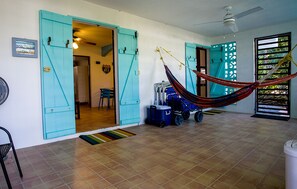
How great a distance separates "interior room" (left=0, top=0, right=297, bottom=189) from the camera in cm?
226

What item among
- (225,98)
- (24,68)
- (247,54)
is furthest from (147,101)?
(247,54)

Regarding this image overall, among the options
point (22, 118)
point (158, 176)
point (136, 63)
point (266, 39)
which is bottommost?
point (158, 176)

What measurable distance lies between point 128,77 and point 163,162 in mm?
2535

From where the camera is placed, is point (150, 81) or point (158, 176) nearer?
point (158, 176)

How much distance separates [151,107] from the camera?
15.6 feet

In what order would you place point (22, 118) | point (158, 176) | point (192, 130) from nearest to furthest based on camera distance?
point (158, 176) < point (22, 118) < point (192, 130)

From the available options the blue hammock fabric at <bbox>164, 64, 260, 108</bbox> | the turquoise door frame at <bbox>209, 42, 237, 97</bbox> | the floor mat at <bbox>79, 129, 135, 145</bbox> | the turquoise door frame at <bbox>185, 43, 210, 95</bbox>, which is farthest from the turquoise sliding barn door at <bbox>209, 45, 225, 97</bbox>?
the floor mat at <bbox>79, 129, 135, 145</bbox>

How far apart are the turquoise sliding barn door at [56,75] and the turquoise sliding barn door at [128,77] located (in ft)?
3.82

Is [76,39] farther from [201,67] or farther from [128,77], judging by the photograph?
[201,67]

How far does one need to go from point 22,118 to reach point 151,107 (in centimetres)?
275

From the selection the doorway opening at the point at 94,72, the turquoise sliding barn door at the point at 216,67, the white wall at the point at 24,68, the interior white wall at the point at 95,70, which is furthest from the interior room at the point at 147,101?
the interior white wall at the point at 95,70

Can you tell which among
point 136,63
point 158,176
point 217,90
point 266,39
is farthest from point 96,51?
point 158,176

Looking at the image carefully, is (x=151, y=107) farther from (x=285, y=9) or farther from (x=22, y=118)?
(x=285, y=9)

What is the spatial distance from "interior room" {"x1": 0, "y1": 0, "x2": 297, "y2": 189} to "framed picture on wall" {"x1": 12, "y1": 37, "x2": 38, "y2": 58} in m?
0.02
